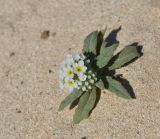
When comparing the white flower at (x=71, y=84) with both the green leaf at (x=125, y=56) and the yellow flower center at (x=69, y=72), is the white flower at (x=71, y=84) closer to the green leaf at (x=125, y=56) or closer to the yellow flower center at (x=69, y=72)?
the yellow flower center at (x=69, y=72)

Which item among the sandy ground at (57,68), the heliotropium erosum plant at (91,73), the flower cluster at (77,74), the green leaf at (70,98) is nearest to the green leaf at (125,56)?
the heliotropium erosum plant at (91,73)

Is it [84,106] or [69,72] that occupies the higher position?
[69,72]

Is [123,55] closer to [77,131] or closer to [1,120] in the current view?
[77,131]

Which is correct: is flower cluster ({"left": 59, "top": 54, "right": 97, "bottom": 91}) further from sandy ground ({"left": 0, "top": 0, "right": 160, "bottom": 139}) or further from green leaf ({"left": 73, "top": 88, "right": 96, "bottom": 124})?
sandy ground ({"left": 0, "top": 0, "right": 160, "bottom": 139})

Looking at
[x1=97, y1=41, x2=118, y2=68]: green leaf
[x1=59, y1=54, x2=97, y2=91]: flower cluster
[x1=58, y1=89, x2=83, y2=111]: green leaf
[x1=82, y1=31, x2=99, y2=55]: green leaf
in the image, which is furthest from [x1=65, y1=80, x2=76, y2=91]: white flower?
[x1=82, y1=31, x2=99, y2=55]: green leaf

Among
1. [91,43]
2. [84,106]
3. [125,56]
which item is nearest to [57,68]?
[91,43]

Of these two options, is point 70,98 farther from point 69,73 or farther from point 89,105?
point 69,73
